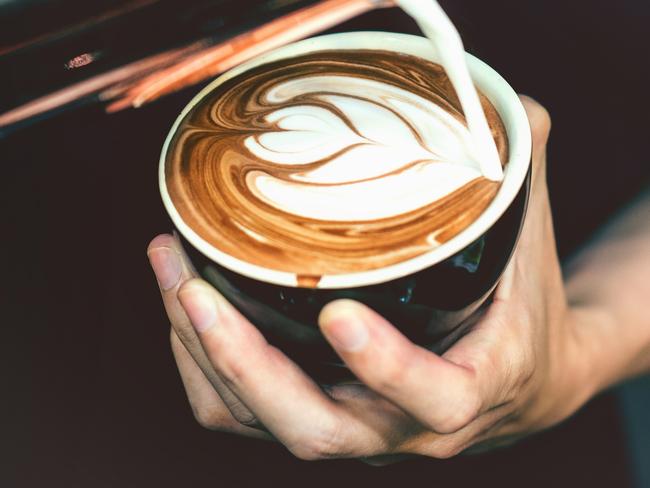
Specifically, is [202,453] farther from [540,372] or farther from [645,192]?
[645,192]

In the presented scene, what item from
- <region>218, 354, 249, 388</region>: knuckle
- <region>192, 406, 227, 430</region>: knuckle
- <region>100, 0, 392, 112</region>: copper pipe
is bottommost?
<region>192, 406, 227, 430</region>: knuckle

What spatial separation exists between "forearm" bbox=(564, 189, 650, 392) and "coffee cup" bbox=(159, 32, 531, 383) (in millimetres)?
454

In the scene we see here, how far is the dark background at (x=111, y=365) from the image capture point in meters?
0.95

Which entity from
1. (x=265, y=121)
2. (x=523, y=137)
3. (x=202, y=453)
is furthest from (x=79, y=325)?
(x=523, y=137)

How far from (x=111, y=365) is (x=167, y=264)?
0.46 meters

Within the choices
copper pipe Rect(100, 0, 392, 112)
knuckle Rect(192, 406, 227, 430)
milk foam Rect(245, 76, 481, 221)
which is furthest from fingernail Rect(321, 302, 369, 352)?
knuckle Rect(192, 406, 227, 430)

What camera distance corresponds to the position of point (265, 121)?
0.70 meters

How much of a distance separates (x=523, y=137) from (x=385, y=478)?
0.61 metres

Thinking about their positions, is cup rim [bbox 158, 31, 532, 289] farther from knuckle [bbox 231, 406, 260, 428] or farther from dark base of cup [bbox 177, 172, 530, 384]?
knuckle [bbox 231, 406, 260, 428]

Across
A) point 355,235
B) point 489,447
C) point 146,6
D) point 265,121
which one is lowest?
point 489,447

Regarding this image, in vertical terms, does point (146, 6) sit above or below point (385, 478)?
above

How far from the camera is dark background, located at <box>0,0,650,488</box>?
0.95m

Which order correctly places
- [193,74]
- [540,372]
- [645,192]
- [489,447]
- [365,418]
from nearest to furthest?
1. [193,74]
2. [365,418]
3. [540,372]
4. [489,447]
5. [645,192]

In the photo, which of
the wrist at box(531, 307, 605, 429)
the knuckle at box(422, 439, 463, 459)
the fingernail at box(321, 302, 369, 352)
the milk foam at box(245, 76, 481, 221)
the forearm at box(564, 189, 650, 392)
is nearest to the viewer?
the fingernail at box(321, 302, 369, 352)
